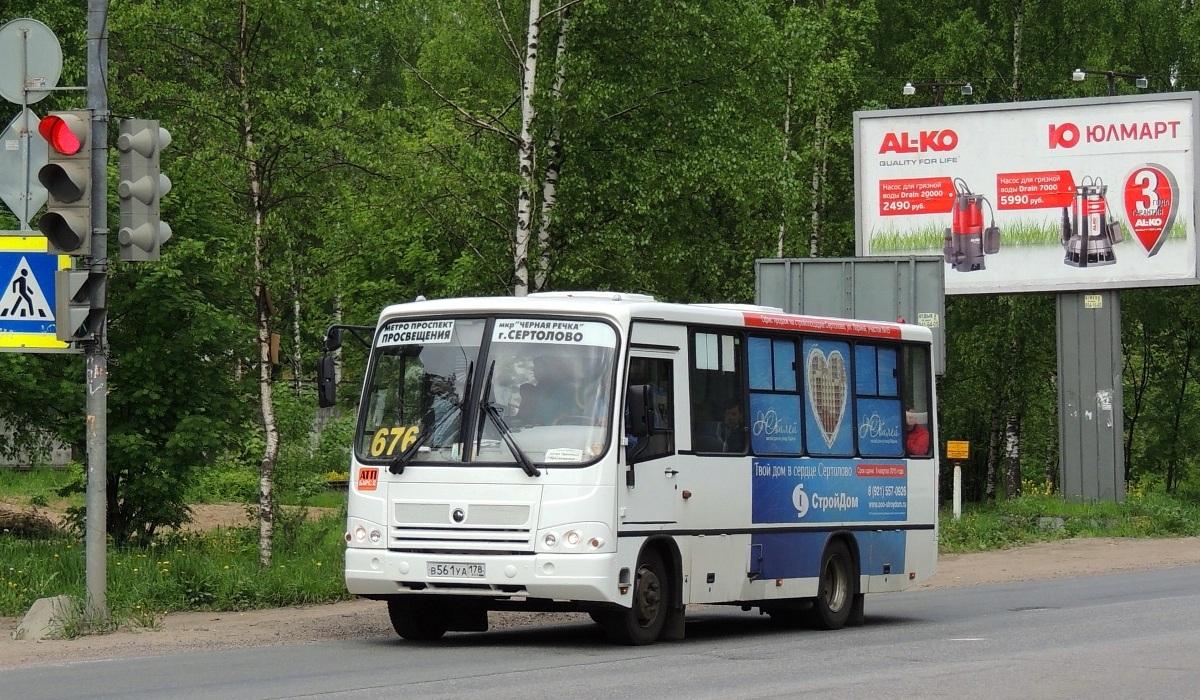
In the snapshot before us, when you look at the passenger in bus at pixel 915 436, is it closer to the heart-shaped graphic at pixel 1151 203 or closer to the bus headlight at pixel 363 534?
the bus headlight at pixel 363 534

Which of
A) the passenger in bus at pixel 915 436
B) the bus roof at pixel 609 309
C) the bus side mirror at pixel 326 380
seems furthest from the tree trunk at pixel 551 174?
the bus side mirror at pixel 326 380

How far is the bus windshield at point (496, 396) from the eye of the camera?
14.4m

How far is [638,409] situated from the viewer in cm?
1454

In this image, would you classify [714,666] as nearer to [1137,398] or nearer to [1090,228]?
[1090,228]

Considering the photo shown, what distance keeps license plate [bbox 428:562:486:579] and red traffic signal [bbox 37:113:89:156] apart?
4743 millimetres

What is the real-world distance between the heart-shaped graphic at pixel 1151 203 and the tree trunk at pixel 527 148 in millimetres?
16147

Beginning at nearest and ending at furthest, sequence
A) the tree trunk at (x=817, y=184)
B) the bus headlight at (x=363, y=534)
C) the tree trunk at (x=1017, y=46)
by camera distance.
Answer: the bus headlight at (x=363, y=534), the tree trunk at (x=817, y=184), the tree trunk at (x=1017, y=46)

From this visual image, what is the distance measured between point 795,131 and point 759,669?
1288 inches

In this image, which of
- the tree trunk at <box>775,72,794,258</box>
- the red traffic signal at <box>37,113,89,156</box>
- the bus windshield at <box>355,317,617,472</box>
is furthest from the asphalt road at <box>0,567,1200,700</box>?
the tree trunk at <box>775,72,794,258</box>

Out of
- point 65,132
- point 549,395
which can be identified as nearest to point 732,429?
point 549,395

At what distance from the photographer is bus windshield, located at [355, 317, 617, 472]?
1445cm

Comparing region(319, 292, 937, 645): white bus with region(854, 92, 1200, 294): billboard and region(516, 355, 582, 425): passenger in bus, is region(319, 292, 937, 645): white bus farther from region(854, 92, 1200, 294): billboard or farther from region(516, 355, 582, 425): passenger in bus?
region(854, 92, 1200, 294): billboard

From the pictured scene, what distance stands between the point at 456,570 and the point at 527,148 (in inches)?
493

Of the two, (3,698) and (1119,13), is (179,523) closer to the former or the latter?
(3,698)
